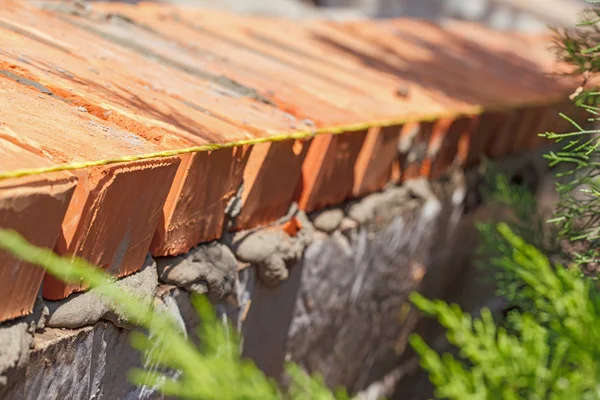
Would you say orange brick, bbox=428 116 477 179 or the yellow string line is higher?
the yellow string line

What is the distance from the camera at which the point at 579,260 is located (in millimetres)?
2176

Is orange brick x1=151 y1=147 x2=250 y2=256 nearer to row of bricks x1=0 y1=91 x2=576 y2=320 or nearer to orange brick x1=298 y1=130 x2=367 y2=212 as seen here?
row of bricks x1=0 y1=91 x2=576 y2=320

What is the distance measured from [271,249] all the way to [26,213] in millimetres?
1091

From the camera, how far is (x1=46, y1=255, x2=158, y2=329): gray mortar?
1698mm

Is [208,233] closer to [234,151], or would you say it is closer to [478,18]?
[234,151]

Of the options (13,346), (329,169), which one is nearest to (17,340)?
(13,346)

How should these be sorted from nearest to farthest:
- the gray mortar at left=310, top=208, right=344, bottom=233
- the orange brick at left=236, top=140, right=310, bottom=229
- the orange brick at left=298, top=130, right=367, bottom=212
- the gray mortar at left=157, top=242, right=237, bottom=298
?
the gray mortar at left=157, top=242, right=237, bottom=298
the orange brick at left=236, top=140, right=310, bottom=229
the orange brick at left=298, top=130, right=367, bottom=212
the gray mortar at left=310, top=208, right=344, bottom=233

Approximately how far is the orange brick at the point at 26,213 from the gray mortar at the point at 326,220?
1.34 metres

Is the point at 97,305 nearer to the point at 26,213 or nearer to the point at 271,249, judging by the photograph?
the point at 26,213

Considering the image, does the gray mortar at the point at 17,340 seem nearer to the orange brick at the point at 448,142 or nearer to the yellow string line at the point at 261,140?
the yellow string line at the point at 261,140

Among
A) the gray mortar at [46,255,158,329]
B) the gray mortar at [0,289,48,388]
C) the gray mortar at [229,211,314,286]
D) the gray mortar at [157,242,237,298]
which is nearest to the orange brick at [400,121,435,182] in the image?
the gray mortar at [229,211,314,286]

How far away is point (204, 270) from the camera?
2.19 m

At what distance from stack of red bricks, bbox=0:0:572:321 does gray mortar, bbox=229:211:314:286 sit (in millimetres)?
45

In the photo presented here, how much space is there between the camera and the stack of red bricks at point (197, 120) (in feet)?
5.35
